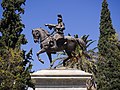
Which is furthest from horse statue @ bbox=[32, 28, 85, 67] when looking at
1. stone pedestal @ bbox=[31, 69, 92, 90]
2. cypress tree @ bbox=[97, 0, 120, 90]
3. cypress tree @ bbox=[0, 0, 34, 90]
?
cypress tree @ bbox=[97, 0, 120, 90]

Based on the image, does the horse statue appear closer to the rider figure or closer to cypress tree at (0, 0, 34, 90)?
the rider figure

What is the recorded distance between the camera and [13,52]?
28.4 meters

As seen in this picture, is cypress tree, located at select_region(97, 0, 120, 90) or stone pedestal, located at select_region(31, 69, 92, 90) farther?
cypress tree, located at select_region(97, 0, 120, 90)

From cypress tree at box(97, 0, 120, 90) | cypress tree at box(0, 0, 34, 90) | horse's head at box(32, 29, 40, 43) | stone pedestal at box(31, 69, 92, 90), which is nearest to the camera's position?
stone pedestal at box(31, 69, 92, 90)

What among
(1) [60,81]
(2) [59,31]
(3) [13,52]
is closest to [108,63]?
(3) [13,52]

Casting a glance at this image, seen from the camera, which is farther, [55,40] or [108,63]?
[108,63]

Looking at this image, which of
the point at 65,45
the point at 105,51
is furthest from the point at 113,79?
the point at 65,45

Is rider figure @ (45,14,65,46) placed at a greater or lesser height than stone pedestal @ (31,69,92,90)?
greater

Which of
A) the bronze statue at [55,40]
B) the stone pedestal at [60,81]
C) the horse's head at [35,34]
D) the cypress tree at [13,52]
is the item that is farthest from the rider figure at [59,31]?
the cypress tree at [13,52]

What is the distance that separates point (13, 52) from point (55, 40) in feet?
45.8

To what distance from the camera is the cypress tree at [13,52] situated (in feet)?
91.0

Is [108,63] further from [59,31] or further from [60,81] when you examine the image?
[60,81]

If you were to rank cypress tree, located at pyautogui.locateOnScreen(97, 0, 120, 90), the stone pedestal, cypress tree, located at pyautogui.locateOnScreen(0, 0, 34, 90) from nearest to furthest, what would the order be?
1. the stone pedestal
2. cypress tree, located at pyautogui.locateOnScreen(0, 0, 34, 90)
3. cypress tree, located at pyautogui.locateOnScreen(97, 0, 120, 90)

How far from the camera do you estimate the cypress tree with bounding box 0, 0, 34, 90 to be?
2773cm
